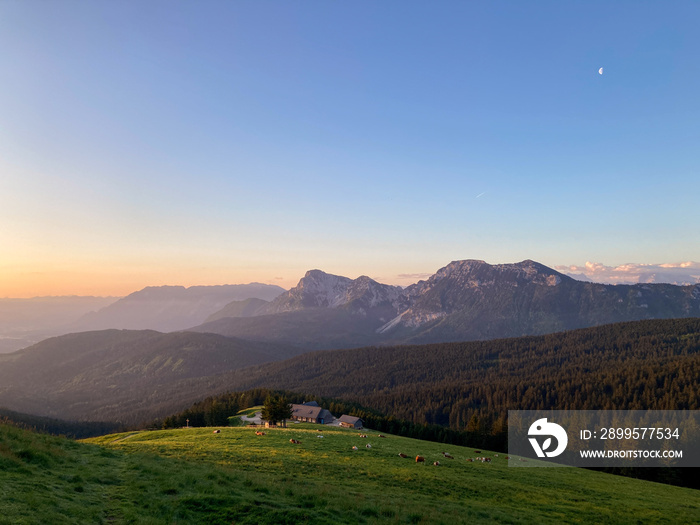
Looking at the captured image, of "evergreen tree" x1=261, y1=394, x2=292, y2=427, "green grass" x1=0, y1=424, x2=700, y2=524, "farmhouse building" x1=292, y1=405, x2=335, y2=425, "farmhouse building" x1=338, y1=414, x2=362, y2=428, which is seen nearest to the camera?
"green grass" x1=0, y1=424, x2=700, y2=524

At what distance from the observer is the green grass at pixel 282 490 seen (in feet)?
60.2

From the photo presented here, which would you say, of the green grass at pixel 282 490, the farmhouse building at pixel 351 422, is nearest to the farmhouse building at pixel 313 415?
the farmhouse building at pixel 351 422

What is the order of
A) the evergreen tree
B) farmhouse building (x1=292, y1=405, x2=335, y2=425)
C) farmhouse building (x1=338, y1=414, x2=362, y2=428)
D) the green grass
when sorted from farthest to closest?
1. farmhouse building (x1=292, y1=405, x2=335, y2=425)
2. farmhouse building (x1=338, y1=414, x2=362, y2=428)
3. the evergreen tree
4. the green grass

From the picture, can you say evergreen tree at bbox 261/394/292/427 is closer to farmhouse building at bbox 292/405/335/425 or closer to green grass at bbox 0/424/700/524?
farmhouse building at bbox 292/405/335/425

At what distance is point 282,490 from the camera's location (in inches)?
933

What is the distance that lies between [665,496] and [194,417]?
112306mm

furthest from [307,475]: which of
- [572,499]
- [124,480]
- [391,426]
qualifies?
[391,426]

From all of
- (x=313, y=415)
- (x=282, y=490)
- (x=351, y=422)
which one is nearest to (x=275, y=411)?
(x=351, y=422)

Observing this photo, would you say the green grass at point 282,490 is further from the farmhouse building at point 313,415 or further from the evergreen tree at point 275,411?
the farmhouse building at point 313,415

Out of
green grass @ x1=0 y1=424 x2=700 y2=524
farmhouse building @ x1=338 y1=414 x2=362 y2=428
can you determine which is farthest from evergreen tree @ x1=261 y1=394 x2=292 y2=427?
green grass @ x1=0 y1=424 x2=700 y2=524

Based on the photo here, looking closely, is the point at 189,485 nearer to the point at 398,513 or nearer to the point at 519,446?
the point at 398,513

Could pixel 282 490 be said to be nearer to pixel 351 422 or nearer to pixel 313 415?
pixel 351 422

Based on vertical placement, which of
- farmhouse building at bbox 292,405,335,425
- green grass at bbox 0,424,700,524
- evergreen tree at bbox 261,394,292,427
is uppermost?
green grass at bbox 0,424,700,524

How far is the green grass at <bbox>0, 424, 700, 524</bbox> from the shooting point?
18.3 metres
